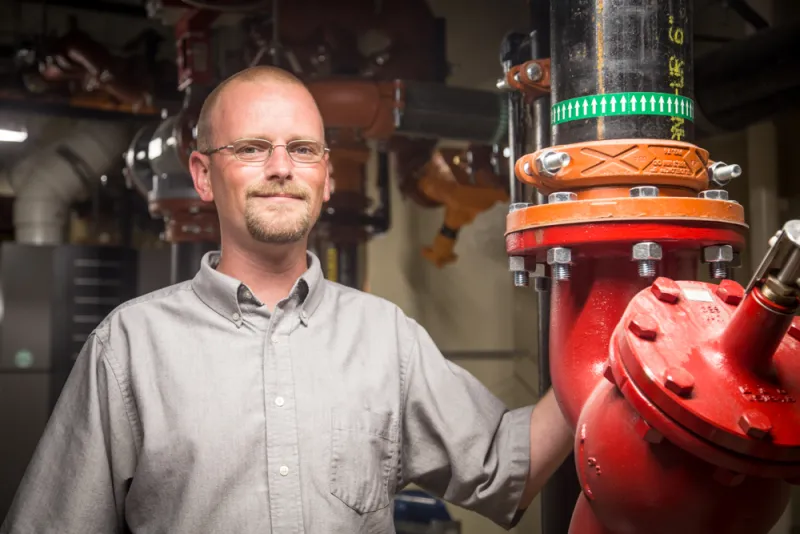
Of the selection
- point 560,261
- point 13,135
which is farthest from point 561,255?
point 13,135

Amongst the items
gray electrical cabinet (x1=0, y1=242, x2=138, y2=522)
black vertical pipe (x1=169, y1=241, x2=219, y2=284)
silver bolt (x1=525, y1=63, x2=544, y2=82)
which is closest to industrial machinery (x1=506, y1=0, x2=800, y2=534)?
silver bolt (x1=525, y1=63, x2=544, y2=82)

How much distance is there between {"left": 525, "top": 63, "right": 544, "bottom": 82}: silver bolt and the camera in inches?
42.7

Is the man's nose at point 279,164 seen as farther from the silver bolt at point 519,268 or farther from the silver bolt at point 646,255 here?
the silver bolt at point 646,255

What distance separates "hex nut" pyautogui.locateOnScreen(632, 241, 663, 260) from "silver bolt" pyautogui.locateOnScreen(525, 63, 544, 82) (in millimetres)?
327

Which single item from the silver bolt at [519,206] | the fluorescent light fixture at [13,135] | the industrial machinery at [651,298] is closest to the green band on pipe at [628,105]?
the industrial machinery at [651,298]

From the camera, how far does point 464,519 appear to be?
2930 mm

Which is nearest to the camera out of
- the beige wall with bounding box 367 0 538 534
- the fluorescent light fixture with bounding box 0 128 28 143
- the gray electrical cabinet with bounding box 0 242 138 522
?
the beige wall with bounding box 367 0 538 534

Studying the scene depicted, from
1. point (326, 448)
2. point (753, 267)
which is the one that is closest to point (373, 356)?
point (326, 448)

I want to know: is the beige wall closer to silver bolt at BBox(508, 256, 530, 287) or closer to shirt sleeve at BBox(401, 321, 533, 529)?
shirt sleeve at BBox(401, 321, 533, 529)

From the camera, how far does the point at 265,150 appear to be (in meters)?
1.20

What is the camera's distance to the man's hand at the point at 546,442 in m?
1.14

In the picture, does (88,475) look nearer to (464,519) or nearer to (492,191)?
(492,191)

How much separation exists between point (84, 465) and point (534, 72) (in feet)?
2.47

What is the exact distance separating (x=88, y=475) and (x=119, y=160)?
3.52 m
